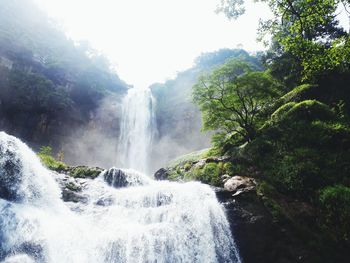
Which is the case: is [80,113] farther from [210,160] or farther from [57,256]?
[57,256]

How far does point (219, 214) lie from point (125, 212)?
379cm

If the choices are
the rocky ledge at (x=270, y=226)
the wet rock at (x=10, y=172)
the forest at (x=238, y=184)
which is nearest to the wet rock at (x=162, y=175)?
the forest at (x=238, y=184)

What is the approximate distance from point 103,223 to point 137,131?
2608 centimetres

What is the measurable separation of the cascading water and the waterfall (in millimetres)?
21001

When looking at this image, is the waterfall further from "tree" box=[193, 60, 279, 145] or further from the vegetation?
"tree" box=[193, 60, 279, 145]

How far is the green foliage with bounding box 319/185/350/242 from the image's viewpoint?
30.7 ft

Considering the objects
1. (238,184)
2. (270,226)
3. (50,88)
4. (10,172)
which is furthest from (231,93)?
(50,88)

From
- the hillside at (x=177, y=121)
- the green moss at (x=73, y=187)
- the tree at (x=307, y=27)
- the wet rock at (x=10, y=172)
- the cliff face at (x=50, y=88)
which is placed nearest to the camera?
the tree at (x=307, y=27)

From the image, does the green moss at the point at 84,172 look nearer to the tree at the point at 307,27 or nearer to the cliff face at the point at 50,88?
the tree at the point at 307,27

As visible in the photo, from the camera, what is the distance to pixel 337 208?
970cm

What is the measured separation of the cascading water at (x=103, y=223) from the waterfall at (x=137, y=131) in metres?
21.0

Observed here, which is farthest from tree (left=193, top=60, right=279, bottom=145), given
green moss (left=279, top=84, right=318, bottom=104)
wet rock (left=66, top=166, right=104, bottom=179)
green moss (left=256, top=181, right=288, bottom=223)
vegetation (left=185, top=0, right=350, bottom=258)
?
wet rock (left=66, top=166, right=104, bottom=179)

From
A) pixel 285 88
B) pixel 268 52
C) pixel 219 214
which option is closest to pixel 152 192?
pixel 219 214

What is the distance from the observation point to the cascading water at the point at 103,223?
856 centimetres
